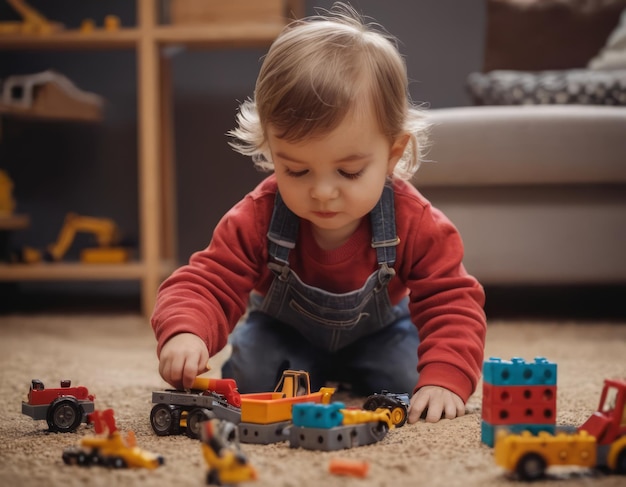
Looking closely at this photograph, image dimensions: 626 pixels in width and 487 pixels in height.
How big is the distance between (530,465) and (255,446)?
263mm

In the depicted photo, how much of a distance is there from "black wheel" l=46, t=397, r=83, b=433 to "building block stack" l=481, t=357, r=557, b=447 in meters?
0.44

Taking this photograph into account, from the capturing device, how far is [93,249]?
199cm

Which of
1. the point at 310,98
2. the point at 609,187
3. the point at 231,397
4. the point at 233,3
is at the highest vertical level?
the point at 233,3

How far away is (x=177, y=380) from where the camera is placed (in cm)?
83

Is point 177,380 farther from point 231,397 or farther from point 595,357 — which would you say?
point 595,357

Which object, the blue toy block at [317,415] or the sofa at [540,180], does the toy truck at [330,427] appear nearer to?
the blue toy block at [317,415]

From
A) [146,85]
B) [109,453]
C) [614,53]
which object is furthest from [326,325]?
[614,53]

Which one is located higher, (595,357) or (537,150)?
(537,150)

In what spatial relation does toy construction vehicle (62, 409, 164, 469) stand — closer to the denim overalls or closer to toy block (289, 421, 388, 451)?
toy block (289, 421, 388, 451)

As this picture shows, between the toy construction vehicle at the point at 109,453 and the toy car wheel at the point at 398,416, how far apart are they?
0.88 ft

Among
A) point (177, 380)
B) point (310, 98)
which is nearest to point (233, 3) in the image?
point (310, 98)

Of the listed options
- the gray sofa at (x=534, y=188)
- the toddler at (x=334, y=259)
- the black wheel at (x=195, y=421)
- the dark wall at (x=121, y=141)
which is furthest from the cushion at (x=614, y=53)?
the black wheel at (x=195, y=421)

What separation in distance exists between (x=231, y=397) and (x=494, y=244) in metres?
1.00

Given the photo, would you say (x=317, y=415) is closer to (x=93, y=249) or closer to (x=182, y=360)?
(x=182, y=360)
